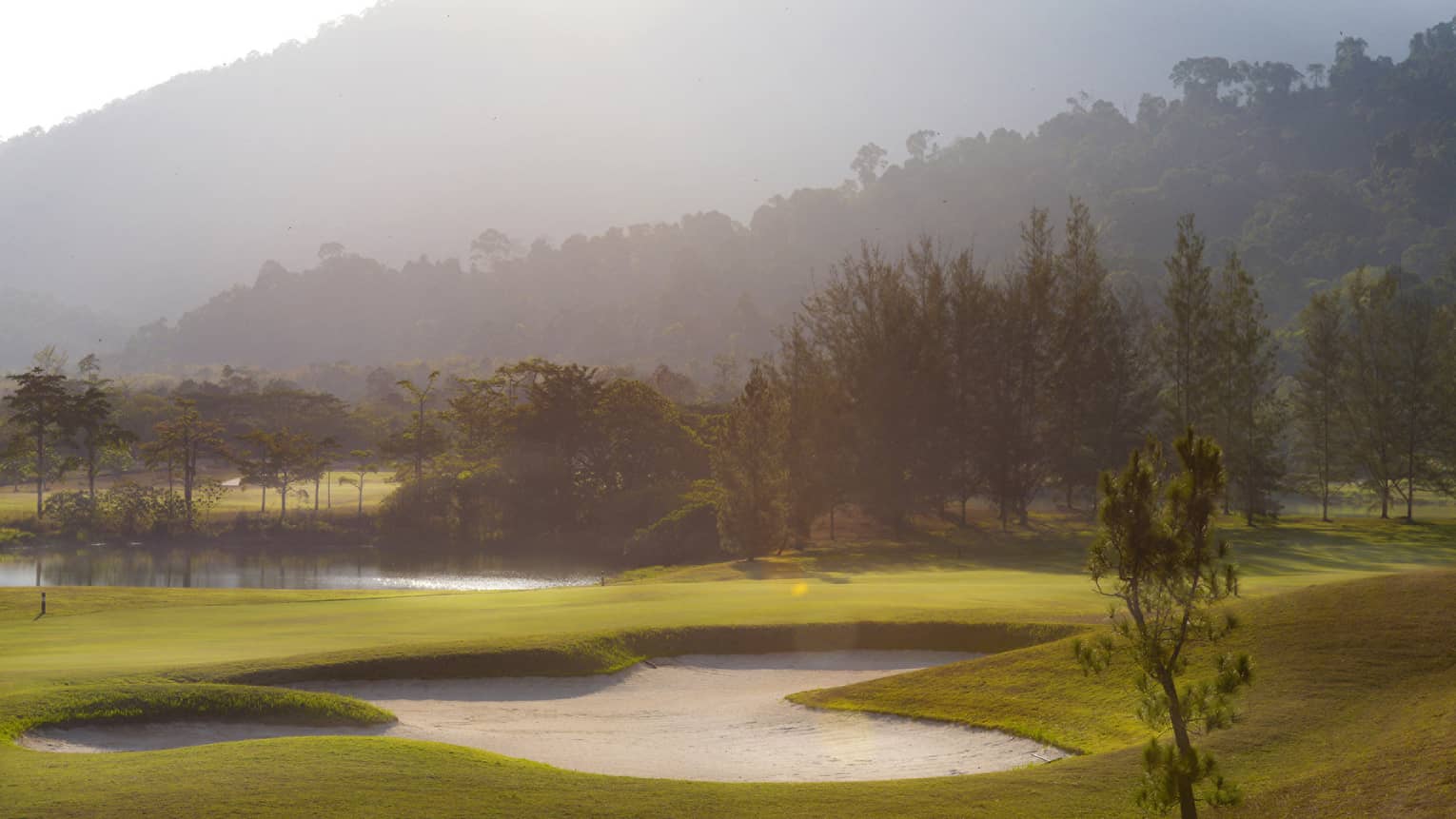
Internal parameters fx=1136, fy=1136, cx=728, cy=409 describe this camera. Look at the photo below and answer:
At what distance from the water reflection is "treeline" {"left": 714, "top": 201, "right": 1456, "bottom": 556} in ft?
46.6

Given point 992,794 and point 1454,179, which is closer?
→ point 992,794

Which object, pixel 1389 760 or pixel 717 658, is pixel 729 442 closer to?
pixel 717 658

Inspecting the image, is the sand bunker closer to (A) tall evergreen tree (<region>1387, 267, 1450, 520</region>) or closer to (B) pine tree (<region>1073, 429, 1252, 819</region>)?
(B) pine tree (<region>1073, 429, 1252, 819</region>)

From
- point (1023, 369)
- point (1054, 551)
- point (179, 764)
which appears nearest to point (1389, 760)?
point (179, 764)

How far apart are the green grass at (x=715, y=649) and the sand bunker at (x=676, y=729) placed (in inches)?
18.1

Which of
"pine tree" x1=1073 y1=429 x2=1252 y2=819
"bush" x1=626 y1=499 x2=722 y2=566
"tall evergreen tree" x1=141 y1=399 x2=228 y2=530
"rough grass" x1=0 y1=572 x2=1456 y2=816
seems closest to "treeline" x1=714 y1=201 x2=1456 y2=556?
"bush" x1=626 y1=499 x2=722 y2=566

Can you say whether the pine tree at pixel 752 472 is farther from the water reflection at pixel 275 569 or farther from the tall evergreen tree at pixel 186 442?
the tall evergreen tree at pixel 186 442

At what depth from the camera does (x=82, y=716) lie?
597 inches

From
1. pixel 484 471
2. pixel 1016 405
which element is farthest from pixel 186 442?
pixel 1016 405

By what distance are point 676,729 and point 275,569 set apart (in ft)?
155

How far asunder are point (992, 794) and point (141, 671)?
513 inches

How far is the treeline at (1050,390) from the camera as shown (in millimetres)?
54031

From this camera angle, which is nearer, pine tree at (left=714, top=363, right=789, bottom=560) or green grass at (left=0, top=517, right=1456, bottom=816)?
green grass at (left=0, top=517, right=1456, bottom=816)

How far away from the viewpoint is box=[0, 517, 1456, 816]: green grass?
1099cm
